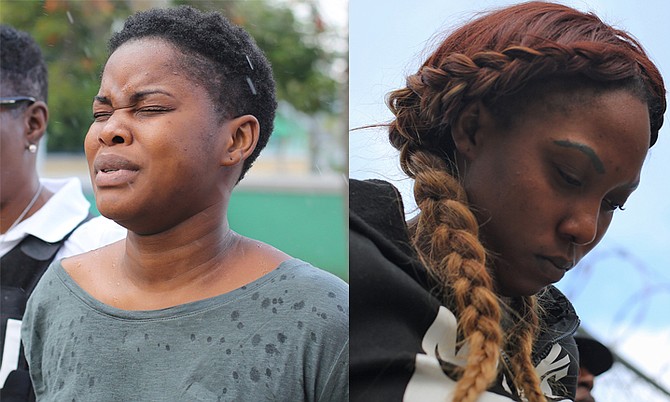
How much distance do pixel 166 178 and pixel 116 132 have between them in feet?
0.40

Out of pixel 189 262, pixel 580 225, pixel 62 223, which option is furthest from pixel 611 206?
pixel 62 223

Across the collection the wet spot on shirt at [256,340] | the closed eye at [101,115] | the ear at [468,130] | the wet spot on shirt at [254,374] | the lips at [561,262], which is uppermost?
the ear at [468,130]

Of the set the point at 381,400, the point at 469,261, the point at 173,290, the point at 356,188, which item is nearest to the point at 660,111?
the point at 469,261

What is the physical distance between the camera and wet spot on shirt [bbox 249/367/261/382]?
1367mm

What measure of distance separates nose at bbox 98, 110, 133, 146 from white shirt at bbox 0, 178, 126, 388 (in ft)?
0.99

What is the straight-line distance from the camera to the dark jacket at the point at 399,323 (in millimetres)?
1292

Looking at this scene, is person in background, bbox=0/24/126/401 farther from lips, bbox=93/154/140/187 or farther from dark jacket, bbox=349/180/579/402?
dark jacket, bbox=349/180/579/402

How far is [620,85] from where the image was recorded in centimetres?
128

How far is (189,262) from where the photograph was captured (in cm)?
146

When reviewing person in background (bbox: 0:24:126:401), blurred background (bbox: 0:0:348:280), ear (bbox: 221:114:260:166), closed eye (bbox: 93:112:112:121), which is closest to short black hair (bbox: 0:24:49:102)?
person in background (bbox: 0:24:126:401)

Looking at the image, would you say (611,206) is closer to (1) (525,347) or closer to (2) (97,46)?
(1) (525,347)

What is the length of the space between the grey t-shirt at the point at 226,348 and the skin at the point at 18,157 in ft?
1.47

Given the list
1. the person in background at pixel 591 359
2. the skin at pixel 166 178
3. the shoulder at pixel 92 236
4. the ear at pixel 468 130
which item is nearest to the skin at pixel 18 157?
the shoulder at pixel 92 236

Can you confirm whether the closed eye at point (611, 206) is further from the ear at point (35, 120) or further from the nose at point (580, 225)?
the ear at point (35, 120)
